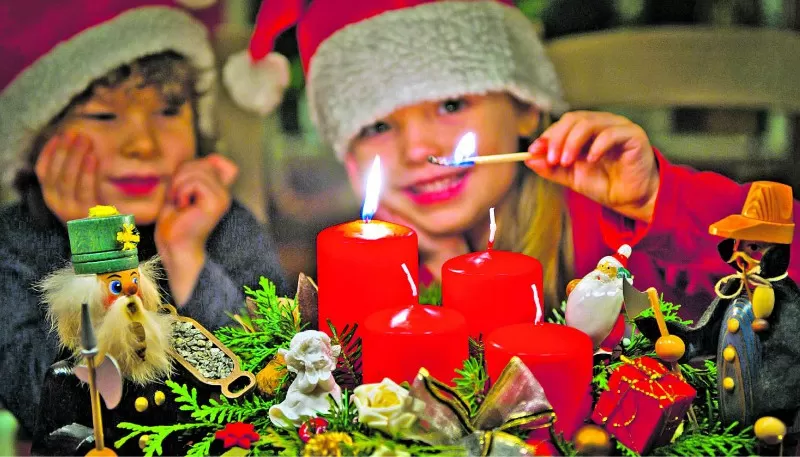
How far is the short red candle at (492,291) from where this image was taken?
103 cm

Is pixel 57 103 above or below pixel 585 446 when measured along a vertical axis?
above

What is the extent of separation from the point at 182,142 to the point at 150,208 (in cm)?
12

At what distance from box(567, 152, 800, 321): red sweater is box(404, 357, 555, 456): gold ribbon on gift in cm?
53

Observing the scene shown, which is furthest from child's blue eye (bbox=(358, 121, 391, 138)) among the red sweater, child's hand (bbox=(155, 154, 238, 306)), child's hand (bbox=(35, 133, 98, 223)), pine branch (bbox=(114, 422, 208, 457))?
pine branch (bbox=(114, 422, 208, 457))

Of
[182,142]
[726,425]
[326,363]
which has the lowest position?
[726,425]

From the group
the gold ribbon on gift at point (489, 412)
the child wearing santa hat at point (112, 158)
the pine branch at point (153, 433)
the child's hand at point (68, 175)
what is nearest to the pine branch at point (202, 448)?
the pine branch at point (153, 433)

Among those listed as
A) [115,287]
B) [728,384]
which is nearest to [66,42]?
[115,287]

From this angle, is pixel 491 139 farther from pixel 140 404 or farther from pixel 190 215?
pixel 140 404

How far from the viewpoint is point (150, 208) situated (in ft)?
4.43

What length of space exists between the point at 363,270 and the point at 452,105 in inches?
15.6

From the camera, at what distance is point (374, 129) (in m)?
1.34

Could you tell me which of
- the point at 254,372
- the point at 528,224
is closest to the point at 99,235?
the point at 254,372

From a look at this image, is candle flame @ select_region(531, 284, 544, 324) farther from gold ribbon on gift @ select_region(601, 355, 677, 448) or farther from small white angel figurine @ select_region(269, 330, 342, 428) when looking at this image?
small white angel figurine @ select_region(269, 330, 342, 428)

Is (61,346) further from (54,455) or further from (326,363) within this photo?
(326,363)
